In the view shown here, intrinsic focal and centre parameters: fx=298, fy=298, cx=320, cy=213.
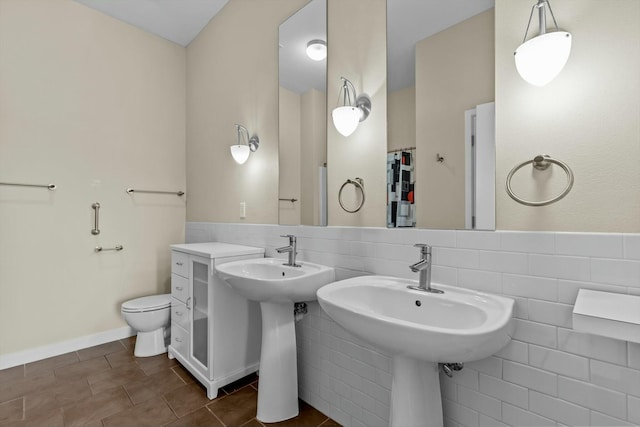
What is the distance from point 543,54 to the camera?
94 cm

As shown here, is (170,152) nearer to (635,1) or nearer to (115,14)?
(115,14)

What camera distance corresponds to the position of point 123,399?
5.84ft

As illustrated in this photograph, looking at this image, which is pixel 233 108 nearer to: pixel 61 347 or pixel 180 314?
pixel 180 314

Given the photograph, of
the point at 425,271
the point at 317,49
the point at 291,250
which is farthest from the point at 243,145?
the point at 425,271

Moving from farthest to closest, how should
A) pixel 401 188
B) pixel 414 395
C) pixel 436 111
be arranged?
pixel 401 188 < pixel 436 111 < pixel 414 395

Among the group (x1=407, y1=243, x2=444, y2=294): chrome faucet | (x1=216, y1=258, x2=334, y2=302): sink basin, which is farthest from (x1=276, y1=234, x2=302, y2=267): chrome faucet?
(x1=407, y1=243, x2=444, y2=294): chrome faucet

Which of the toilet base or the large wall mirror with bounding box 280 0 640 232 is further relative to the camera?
the toilet base

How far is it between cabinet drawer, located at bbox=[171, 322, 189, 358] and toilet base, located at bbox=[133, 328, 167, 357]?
200 mm

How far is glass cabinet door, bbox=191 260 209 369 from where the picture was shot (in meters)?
1.88

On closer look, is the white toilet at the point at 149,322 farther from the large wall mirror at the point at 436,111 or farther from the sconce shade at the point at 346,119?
the sconce shade at the point at 346,119

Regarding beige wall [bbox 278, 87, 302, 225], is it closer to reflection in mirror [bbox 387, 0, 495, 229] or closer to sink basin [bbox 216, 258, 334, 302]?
sink basin [bbox 216, 258, 334, 302]

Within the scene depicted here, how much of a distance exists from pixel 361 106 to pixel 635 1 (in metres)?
0.98

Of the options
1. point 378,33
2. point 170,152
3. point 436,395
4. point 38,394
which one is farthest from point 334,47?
point 38,394

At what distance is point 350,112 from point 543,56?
2.68ft
